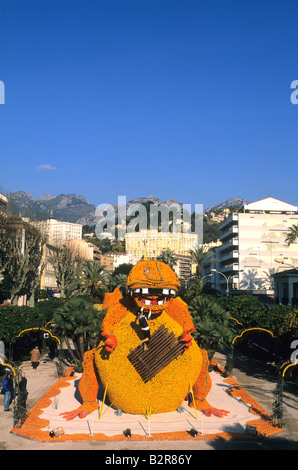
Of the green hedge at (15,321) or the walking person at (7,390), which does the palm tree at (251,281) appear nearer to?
the green hedge at (15,321)

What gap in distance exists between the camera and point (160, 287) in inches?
534

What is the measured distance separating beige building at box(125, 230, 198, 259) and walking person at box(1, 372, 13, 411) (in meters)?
134

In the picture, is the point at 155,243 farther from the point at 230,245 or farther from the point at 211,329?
the point at 211,329

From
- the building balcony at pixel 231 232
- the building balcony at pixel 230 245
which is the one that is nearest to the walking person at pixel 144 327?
the building balcony at pixel 230 245

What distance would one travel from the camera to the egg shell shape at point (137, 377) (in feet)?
44.9

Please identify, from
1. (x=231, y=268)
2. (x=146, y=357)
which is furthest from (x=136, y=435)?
(x=231, y=268)

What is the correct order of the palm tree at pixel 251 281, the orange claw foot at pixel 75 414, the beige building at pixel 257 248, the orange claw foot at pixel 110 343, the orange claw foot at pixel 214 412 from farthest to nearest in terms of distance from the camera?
1. the beige building at pixel 257 248
2. the palm tree at pixel 251 281
3. the orange claw foot at pixel 214 412
4. the orange claw foot at pixel 75 414
5. the orange claw foot at pixel 110 343

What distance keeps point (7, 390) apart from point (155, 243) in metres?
138

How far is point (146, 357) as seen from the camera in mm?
13531

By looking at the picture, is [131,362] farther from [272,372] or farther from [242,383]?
[272,372]

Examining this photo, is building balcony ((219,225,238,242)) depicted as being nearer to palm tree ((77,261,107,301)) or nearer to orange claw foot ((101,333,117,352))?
A: palm tree ((77,261,107,301))

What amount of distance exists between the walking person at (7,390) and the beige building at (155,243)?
134 meters

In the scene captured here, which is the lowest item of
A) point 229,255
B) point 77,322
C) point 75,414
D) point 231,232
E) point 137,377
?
point 75,414
